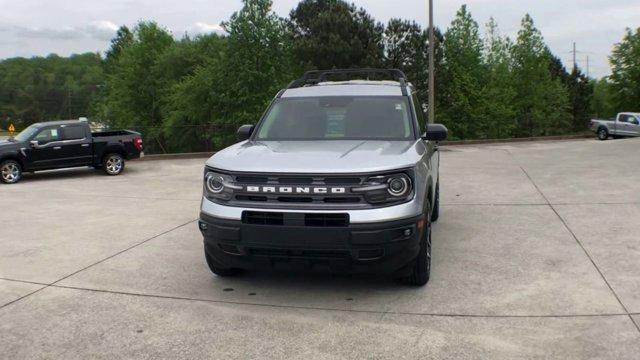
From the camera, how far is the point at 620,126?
32.9 m

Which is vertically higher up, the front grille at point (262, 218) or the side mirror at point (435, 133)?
the side mirror at point (435, 133)

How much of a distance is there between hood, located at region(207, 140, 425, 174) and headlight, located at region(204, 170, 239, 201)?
87mm

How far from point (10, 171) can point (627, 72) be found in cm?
5832

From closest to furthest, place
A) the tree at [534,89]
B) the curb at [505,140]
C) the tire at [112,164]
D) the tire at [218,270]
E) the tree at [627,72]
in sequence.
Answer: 1. the tire at [218,270]
2. the tire at [112,164]
3. the curb at [505,140]
4. the tree at [534,89]
5. the tree at [627,72]

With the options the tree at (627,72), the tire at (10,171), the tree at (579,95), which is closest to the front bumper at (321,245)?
the tire at (10,171)

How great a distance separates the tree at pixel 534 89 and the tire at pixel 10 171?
43405 millimetres

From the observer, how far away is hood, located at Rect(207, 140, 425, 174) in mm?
4488

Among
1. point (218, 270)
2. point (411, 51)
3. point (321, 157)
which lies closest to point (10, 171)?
point (218, 270)

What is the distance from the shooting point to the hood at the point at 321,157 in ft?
14.7

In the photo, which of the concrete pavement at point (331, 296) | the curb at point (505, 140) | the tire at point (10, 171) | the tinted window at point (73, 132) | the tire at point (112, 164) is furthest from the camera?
the curb at point (505, 140)

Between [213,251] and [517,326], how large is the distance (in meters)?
2.52

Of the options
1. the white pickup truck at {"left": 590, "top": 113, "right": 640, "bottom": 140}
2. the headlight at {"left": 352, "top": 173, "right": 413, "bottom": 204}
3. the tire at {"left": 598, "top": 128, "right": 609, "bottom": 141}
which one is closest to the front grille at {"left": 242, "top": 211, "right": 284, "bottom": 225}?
the headlight at {"left": 352, "top": 173, "right": 413, "bottom": 204}

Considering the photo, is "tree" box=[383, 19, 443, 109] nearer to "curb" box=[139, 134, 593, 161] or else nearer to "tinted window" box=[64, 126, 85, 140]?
"curb" box=[139, 134, 593, 161]

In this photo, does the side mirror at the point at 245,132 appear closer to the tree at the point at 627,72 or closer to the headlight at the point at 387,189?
the headlight at the point at 387,189
